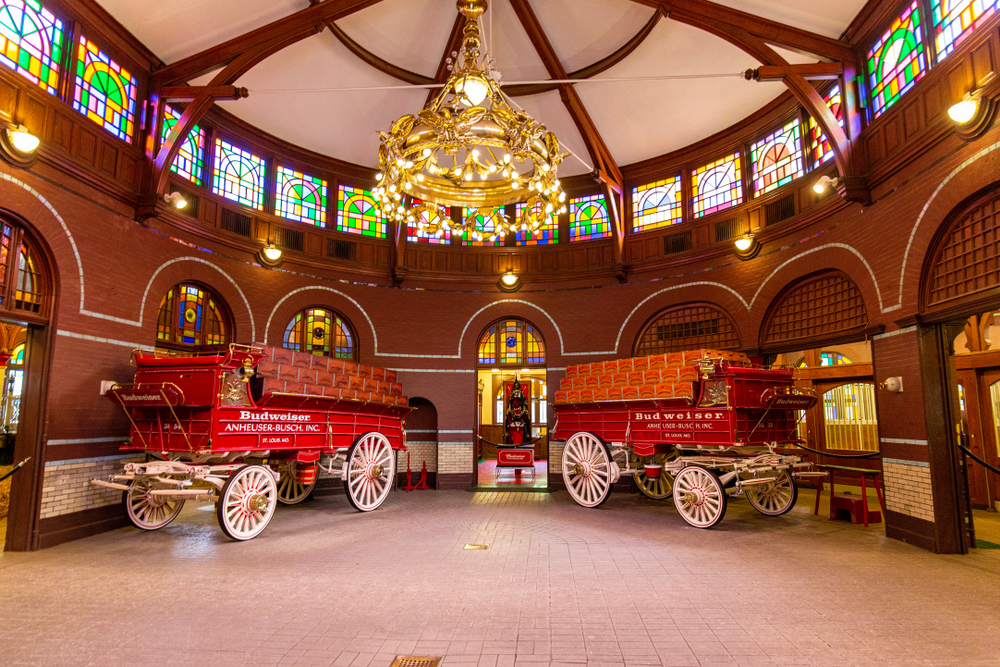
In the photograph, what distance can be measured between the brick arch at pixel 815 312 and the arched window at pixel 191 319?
1050 centimetres

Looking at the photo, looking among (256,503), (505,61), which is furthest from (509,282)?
(256,503)

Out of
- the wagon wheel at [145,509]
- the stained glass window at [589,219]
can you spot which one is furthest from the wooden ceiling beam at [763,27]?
the wagon wheel at [145,509]

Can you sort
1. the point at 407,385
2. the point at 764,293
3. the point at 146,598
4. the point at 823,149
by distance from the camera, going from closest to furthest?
the point at 146,598
the point at 823,149
the point at 764,293
the point at 407,385

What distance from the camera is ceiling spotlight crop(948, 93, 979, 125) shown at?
21.1 feet

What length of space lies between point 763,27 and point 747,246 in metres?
4.02

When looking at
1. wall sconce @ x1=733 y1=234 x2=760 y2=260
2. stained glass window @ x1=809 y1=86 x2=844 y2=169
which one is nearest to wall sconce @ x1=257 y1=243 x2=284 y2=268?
wall sconce @ x1=733 y1=234 x2=760 y2=260

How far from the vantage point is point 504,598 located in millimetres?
5551

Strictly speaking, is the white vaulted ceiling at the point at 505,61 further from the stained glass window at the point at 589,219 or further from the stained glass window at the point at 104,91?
the stained glass window at the point at 589,219

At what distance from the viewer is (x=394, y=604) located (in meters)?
5.35

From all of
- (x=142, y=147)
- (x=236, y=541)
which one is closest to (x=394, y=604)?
(x=236, y=541)

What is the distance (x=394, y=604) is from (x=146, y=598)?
2409 mm

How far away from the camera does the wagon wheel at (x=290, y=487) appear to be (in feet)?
36.6

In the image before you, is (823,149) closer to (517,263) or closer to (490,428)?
(517,263)

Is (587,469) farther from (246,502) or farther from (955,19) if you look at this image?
(955,19)
